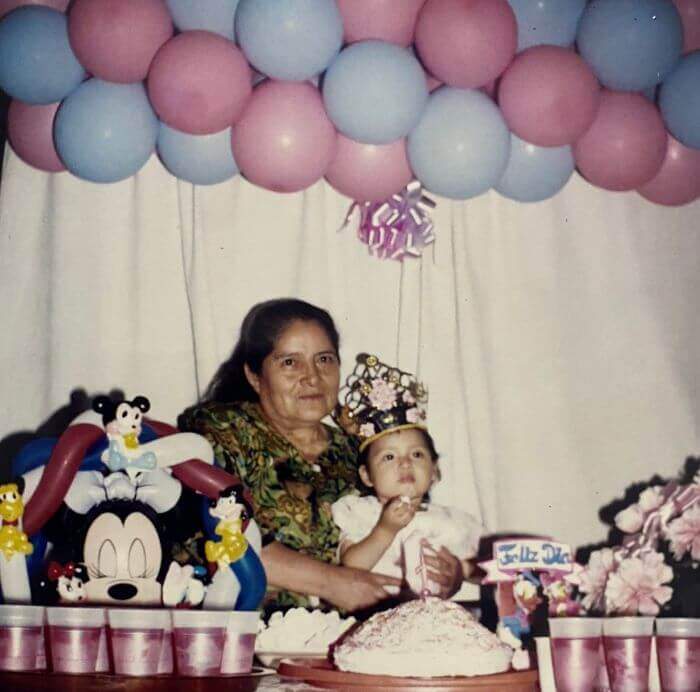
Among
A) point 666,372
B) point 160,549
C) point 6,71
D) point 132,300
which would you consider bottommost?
point 160,549

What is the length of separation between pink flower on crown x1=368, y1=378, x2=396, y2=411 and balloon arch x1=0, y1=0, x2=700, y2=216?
50 cm

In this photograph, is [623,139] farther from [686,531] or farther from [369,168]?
[686,531]

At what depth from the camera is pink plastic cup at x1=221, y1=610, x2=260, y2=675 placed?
209 centimetres

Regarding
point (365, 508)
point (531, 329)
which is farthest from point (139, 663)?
point (531, 329)

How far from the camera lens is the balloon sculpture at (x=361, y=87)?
2.44 meters

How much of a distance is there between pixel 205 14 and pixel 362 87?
1.41ft

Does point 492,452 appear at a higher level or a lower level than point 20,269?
lower

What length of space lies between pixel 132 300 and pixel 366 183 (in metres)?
0.86

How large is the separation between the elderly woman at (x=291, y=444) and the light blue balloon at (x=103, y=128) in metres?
0.65

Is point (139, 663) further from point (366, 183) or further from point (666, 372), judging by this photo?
point (666, 372)

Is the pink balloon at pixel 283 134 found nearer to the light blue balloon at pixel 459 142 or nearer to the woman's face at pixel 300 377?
the light blue balloon at pixel 459 142

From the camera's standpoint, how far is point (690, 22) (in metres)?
2.67

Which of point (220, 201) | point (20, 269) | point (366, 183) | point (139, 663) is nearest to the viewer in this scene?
point (139, 663)

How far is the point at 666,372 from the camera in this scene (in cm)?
313
